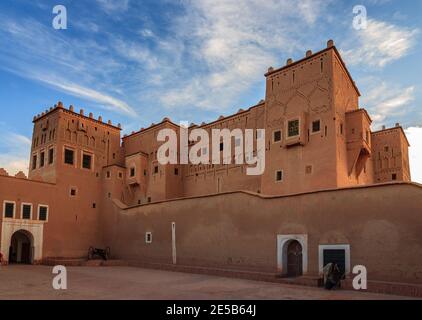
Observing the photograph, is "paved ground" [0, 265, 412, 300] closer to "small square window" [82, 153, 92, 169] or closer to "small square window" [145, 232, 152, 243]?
"small square window" [145, 232, 152, 243]

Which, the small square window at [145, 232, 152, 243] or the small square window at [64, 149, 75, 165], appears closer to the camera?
the small square window at [145, 232, 152, 243]

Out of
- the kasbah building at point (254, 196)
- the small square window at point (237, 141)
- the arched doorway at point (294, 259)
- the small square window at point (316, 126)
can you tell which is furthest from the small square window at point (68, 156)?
the arched doorway at point (294, 259)

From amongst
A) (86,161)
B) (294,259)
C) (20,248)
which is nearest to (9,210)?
(20,248)

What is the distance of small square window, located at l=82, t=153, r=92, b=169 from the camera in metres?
32.3

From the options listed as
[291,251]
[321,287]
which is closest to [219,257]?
[291,251]

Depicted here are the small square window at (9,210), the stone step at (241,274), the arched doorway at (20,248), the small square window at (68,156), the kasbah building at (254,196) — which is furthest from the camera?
the small square window at (68,156)

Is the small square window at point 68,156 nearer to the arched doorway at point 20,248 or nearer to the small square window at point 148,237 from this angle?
the arched doorway at point 20,248

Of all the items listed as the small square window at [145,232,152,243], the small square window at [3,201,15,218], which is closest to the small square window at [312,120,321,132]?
the small square window at [145,232,152,243]

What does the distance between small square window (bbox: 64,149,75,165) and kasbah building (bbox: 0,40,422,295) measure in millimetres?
125

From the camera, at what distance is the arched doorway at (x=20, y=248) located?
93.1 ft

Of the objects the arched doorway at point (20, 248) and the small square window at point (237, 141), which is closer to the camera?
the arched doorway at point (20, 248)

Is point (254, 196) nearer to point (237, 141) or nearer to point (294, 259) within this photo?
point (294, 259)

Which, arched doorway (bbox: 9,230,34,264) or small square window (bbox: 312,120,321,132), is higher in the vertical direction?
small square window (bbox: 312,120,321,132)

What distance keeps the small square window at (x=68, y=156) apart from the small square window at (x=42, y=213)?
13.8ft
